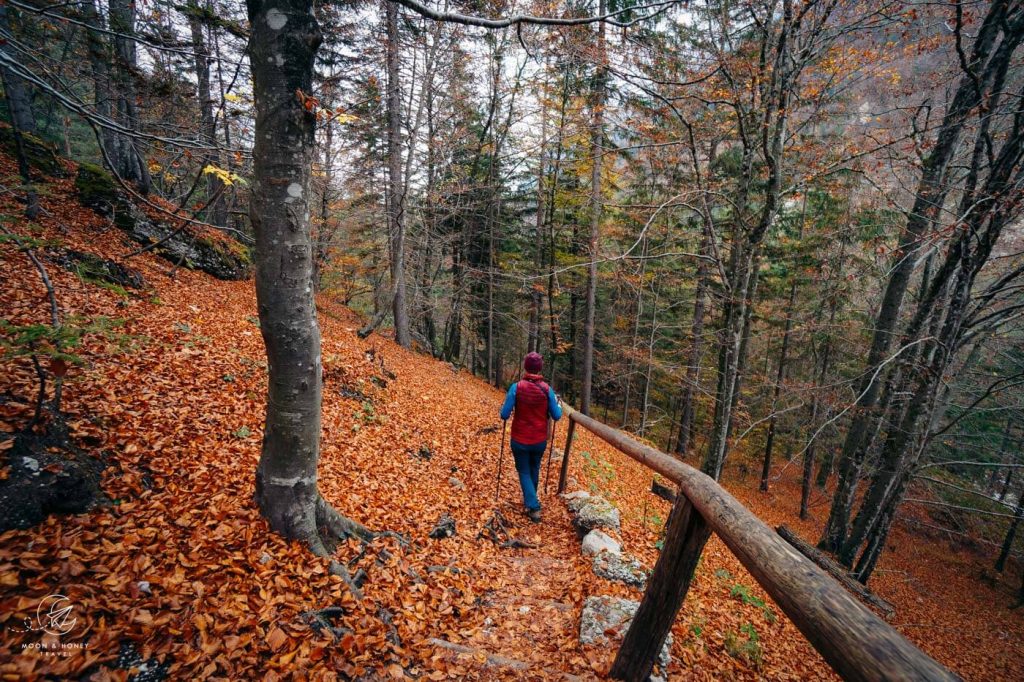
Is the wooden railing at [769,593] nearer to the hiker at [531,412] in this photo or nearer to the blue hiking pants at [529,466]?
the hiker at [531,412]

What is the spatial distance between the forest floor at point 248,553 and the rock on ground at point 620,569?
0.43ft

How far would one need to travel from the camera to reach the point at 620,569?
405 centimetres

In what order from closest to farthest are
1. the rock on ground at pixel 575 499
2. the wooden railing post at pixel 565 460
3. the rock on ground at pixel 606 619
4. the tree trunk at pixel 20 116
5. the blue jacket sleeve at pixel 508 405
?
1. the rock on ground at pixel 606 619
2. the blue jacket sleeve at pixel 508 405
3. the rock on ground at pixel 575 499
4. the tree trunk at pixel 20 116
5. the wooden railing post at pixel 565 460

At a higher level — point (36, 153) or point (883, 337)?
point (36, 153)

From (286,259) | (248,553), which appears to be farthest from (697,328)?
(248,553)

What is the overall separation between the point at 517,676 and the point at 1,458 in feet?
12.9

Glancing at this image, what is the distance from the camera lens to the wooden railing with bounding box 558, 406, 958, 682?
1.16 m

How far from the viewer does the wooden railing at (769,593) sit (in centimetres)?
116

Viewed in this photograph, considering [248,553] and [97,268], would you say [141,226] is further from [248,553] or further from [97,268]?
[248,553]

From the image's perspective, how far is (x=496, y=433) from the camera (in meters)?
9.62

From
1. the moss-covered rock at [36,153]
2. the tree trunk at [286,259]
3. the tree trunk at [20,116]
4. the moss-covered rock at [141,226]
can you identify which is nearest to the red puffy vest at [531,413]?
the tree trunk at [286,259]

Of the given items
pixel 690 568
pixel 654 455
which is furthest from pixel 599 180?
pixel 690 568

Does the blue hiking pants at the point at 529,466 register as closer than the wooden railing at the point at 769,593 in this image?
No

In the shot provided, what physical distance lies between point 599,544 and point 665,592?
85.8 inches
